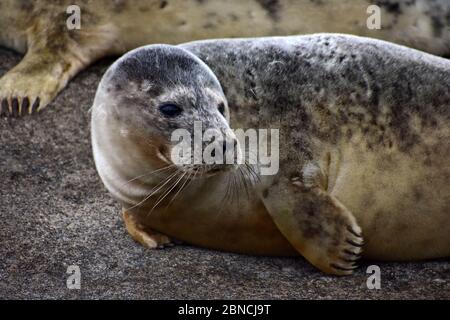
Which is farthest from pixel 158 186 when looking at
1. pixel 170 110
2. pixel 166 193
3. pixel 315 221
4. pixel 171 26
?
pixel 171 26

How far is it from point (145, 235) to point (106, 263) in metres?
0.21

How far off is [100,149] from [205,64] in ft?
1.66

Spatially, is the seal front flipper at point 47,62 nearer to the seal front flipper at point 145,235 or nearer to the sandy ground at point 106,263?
the sandy ground at point 106,263

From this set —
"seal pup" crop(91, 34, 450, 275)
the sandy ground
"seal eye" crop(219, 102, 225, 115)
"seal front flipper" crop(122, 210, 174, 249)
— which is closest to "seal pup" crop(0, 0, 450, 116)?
the sandy ground

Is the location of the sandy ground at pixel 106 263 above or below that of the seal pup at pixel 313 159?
below

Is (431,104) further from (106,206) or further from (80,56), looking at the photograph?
(80,56)

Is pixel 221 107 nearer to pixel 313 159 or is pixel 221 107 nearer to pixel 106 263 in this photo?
pixel 313 159

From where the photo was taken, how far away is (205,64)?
4.07m

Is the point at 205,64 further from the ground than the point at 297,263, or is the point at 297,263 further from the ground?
the point at 205,64

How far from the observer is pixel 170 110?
12.6 ft

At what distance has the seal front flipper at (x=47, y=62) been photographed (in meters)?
5.78

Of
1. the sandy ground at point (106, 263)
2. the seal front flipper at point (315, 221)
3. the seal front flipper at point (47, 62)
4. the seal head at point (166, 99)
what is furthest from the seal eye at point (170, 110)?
the seal front flipper at point (47, 62)

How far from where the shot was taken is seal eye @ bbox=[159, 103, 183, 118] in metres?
3.84

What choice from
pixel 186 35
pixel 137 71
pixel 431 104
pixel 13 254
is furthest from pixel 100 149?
pixel 186 35
